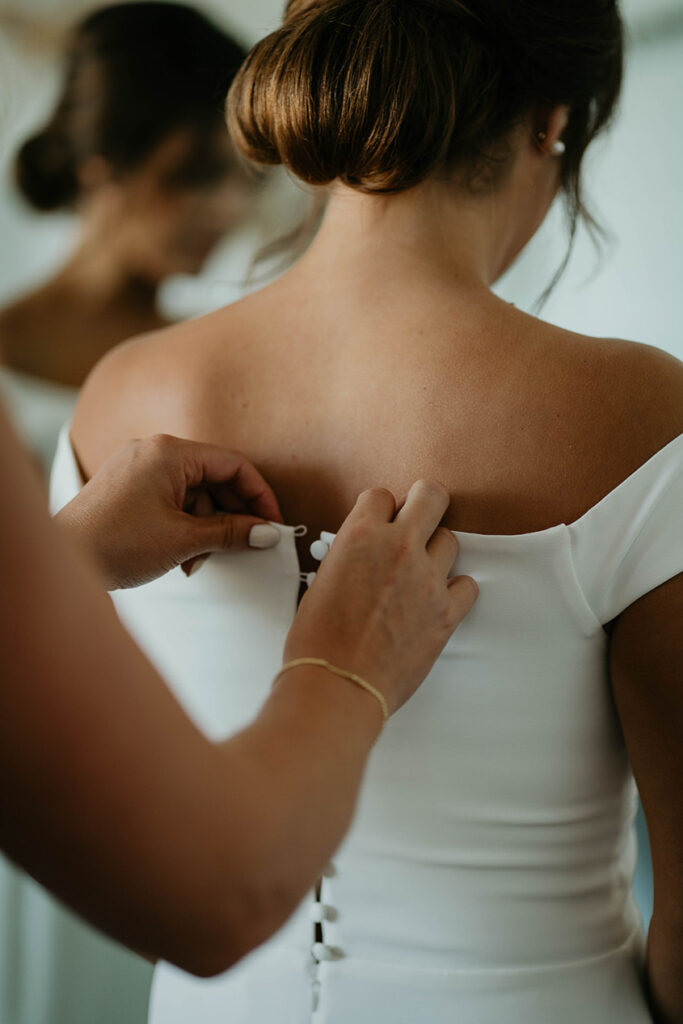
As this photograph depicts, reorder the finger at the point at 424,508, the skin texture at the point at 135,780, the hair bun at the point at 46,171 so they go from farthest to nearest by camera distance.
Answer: the hair bun at the point at 46,171 → the finger at the point at 424,508 → the skin texture at the point at 135,780

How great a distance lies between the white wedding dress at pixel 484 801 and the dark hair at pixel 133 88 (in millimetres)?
1297

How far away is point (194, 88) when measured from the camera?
5.80 ft

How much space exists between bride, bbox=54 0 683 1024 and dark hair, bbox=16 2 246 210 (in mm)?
1041

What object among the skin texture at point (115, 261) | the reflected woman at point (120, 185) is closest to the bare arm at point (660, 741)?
Result: the reflected woman at point (120, 185)

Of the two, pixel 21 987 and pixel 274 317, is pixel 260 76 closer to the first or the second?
pixel 274 317

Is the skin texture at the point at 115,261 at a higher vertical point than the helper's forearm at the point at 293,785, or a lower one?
lower

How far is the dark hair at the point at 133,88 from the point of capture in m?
1.73

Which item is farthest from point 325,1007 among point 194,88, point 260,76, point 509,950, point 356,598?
point 194,88

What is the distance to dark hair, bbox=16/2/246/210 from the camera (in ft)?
5.69

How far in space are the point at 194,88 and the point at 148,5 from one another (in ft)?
0.56

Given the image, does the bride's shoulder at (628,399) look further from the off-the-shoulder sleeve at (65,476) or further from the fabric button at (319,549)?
the off-the-shoulder sleeve at (65,476)

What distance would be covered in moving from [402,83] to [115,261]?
137 cm

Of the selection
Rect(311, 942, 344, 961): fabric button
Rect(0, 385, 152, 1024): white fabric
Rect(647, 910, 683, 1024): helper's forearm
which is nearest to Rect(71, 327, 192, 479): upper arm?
Rect(311, 942, 344, 961): fabric button

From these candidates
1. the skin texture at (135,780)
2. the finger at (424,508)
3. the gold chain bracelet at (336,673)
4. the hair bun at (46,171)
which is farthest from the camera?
the hair bun at (46,171)
